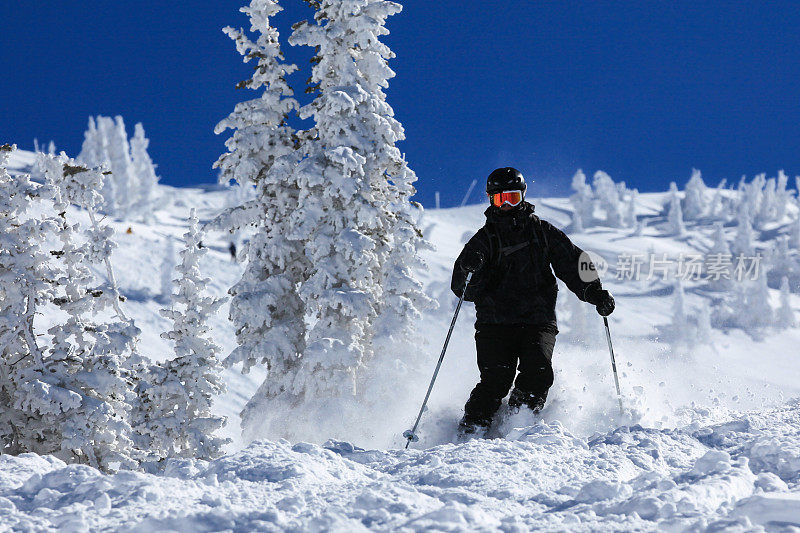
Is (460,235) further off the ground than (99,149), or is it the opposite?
(99,149)

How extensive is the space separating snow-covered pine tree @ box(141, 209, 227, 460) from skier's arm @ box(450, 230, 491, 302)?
8509 mm

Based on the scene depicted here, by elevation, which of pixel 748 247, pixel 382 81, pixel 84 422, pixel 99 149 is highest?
pixel 99 149

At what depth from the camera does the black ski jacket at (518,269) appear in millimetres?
6633

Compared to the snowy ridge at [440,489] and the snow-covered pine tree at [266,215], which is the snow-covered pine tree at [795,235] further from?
the snowy ridge at [440,489]

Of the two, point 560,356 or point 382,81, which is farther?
point 382,81

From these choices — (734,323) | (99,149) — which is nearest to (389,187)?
(734,323)

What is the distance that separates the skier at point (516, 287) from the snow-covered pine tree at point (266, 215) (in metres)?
7.78

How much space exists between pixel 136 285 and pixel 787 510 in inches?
2077

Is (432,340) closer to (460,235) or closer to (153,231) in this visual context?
(153,231)

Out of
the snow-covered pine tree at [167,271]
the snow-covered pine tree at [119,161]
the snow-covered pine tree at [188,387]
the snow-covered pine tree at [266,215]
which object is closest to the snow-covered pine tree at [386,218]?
the snow-covered pine tree at [266,215]

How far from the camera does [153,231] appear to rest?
63.0m

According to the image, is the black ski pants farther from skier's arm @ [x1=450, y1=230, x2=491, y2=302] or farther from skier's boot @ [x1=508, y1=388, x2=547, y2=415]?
skier's arm @ [x1=450, y1=230, x2=491, y2=302]

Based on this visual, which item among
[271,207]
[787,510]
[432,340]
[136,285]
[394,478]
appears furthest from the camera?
[136,285]

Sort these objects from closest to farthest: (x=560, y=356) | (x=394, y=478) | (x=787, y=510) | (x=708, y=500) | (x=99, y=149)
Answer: (x=787, y=510), (x=708, y=500), (x=394, y=478), (x=560, y=356), (x=99, y=149)
